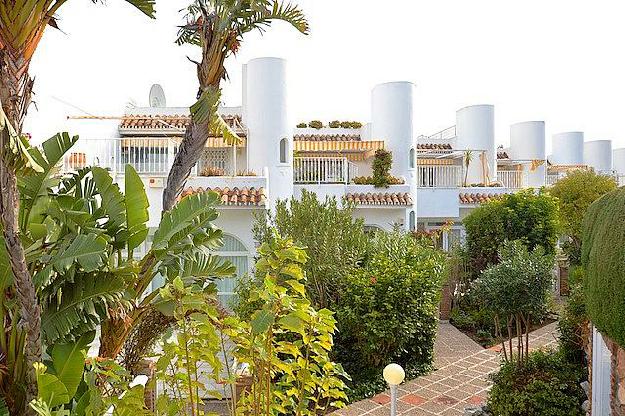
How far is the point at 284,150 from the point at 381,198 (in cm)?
397

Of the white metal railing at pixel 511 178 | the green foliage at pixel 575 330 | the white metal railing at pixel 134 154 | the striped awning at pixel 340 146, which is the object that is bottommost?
the green foliage at pixel 575 330

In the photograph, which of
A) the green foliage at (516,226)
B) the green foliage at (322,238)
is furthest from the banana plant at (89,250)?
the green foliage at (516,226)

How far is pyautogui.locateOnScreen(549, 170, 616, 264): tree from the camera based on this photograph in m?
15.9

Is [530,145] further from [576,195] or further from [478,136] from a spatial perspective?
[576,195]

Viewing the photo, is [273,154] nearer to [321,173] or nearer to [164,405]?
[321,173]

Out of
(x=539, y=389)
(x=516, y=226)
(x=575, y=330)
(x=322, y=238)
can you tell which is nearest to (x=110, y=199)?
(x=322, y=238)

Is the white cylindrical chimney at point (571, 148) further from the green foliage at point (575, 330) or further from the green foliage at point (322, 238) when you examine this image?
the green foliage at point (575, 330)

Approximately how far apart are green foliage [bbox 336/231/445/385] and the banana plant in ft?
14.9

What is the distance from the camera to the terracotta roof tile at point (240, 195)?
1667cm

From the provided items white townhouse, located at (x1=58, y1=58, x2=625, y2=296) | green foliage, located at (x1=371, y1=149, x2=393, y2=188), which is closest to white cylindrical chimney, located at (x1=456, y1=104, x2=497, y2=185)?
white townhouse, located at (x1=58, y1=58, x2=625, y2=296)

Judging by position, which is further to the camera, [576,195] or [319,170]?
[319,170]

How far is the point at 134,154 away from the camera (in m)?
15.6

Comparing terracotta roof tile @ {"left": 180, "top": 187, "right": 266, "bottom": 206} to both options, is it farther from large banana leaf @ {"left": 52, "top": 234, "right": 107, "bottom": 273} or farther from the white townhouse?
large banana leaf @ {"left": 52, "top": 234, "right": 107, "bottom": 273}

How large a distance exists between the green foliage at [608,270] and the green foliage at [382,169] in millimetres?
14259
